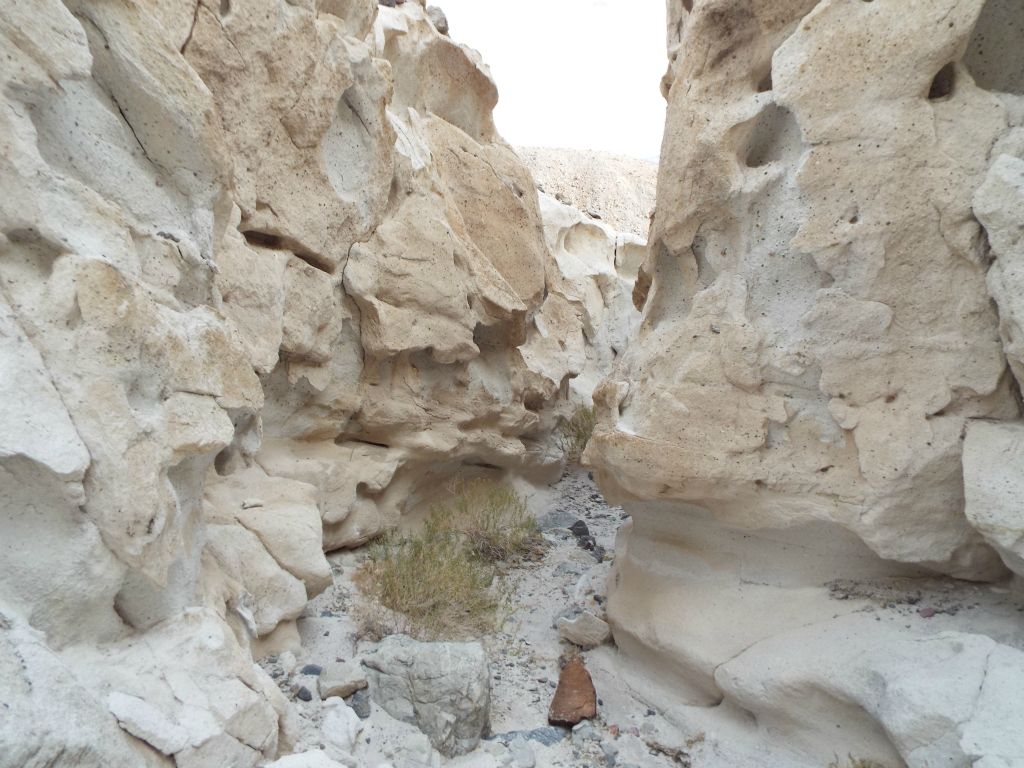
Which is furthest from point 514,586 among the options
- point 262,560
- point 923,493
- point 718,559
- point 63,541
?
point 63,541

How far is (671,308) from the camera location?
3.79 metres

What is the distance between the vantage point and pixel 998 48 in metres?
2.74

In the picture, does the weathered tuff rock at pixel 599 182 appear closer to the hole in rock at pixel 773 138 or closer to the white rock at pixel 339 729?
the hole in rock at pixel 773 138

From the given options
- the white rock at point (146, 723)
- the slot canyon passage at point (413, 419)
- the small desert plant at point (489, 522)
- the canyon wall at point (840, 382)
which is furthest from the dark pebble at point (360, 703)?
the small desert plant at point (489, 522)

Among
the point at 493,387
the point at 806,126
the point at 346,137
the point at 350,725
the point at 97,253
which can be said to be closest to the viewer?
the point at 97,253

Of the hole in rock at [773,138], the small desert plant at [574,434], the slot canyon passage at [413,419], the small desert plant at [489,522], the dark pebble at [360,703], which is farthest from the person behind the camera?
the small desert plant at [574,434]

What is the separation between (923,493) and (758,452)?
2.21 ft

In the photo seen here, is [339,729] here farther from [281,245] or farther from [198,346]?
[281,245]

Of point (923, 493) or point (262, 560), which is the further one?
point (262, 560)

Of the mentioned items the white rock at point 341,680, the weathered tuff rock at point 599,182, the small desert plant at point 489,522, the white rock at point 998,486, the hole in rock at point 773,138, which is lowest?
the white rock at point 341,680

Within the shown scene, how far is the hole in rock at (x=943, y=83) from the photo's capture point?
8.96ft

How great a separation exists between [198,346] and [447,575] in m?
1.97

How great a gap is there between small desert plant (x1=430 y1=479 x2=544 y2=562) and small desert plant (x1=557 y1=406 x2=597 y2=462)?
1608 millimetres

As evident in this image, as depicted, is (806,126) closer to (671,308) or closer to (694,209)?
(694,209)
